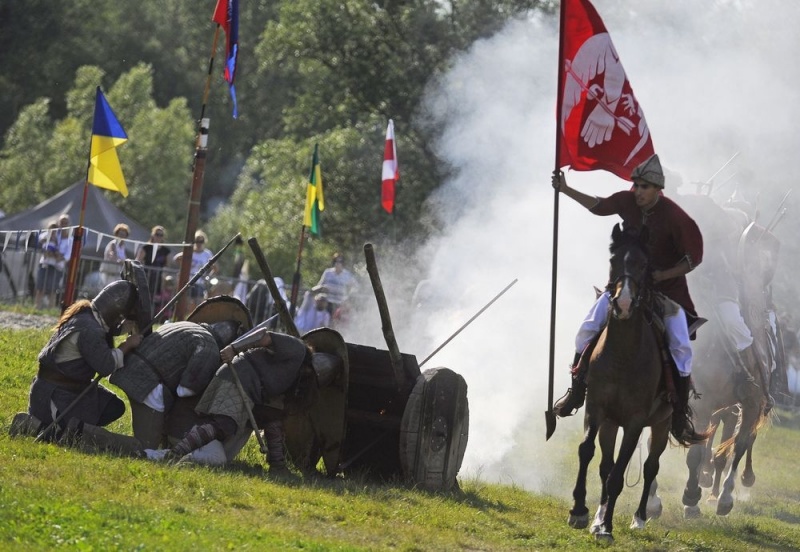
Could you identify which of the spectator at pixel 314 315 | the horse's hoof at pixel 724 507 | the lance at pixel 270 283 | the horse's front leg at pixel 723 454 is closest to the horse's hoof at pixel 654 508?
the horse's hoof at pixel 724 507

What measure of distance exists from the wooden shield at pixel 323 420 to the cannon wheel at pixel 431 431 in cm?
51

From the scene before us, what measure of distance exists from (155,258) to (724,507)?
36.9ft

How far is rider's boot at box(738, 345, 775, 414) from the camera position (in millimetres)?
14539

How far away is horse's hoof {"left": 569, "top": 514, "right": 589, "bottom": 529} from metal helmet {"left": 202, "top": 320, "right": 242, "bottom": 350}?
303cm

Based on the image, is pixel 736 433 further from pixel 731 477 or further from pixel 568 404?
pixel 568 404

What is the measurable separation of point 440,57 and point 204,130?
687 inches

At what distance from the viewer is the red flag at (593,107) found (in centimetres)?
1164

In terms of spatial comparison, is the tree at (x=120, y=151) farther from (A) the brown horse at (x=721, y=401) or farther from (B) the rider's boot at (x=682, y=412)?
(B) the rider's boot at (x=682, y=412)

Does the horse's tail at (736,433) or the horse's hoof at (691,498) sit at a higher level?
the horse's tail at (736,433)

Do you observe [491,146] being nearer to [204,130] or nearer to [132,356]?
[204,130]

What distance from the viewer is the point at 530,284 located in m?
18.0

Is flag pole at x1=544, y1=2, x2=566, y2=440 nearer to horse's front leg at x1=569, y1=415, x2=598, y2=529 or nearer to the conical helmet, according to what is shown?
horse's front leg at x1=569, y1=415, x2=598, y2=529

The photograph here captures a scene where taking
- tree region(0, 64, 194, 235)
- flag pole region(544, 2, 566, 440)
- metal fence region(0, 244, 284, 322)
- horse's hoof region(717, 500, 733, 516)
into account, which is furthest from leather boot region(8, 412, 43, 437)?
tree region(0, 64, 194, 235)

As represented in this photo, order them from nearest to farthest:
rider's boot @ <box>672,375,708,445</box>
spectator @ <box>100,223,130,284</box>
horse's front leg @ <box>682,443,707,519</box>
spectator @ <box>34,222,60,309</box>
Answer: rider's boot @ <box>672,375,708,445</box> → horse's front leg @ <box>682,443,707,519</box> → spectator @ <box>34,222,60,309</box> → spectator @ <box>100,223,130,284</box>
